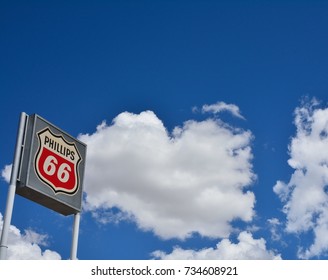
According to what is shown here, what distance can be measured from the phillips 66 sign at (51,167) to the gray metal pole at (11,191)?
17cm

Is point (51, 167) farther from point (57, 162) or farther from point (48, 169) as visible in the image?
point (57, 162)

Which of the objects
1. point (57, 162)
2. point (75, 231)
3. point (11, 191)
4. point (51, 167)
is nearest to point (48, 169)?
point (51, 167)

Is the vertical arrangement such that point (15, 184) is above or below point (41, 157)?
below

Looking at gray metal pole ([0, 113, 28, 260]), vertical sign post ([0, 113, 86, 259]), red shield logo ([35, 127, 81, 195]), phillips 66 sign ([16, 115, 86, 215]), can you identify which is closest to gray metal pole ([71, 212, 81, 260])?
vertical sign post ([0, 113, 86, 259])

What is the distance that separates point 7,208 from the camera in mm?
13953

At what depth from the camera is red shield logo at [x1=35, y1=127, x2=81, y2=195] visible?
15.9 metres

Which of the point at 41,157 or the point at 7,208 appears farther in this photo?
the point at 41,157

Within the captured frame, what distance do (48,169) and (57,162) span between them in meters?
0.64

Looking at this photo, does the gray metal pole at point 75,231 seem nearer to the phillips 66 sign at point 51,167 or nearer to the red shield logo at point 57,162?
the phillips 66 sign at point 51,167

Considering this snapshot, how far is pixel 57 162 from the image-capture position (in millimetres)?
16703
